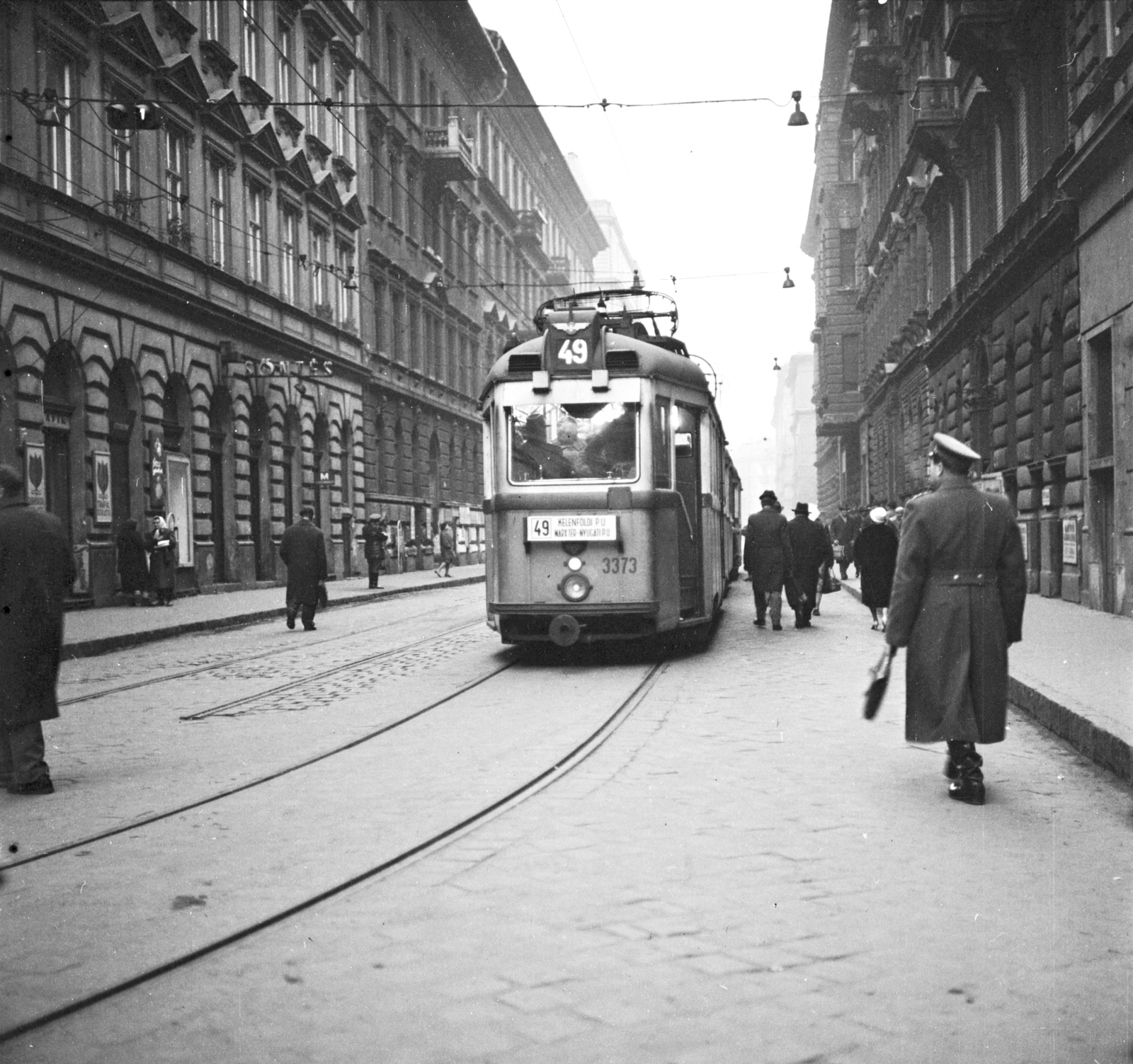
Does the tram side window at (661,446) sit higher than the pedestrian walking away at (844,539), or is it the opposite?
the tram side window at (661,446)

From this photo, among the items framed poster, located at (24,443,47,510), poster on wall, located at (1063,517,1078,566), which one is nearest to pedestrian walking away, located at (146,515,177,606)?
framed poster, located at (24,443,47,510)

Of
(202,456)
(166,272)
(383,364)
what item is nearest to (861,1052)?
(166,272)

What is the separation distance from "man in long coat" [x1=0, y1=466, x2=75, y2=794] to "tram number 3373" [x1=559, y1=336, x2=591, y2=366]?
616 cm

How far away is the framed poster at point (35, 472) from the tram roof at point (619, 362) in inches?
340

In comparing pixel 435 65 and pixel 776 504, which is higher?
pixel 435 65

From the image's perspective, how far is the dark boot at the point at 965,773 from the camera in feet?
21.9

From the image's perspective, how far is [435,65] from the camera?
4572cm

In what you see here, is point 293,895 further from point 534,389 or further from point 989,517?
point 534,389

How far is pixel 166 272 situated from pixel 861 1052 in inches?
909

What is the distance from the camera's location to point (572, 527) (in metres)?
12.6

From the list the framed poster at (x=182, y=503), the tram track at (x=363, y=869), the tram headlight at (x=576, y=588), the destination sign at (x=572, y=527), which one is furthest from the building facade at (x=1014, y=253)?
the framed poster at (x=182, y=503)

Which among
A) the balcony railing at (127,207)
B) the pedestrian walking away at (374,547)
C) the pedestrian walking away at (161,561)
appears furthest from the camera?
the pedestrian walking away at (374,547)

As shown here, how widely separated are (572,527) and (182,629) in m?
8.01

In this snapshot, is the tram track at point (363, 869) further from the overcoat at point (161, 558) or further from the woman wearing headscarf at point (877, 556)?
the overcoat at point (161, 558)
